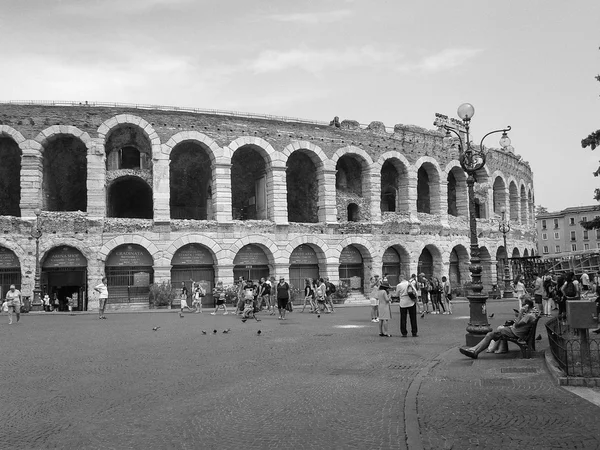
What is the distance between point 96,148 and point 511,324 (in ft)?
78.0

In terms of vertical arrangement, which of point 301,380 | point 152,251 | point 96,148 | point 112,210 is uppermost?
point 96,148

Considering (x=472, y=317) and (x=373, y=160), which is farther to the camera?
(x=373, y=160)

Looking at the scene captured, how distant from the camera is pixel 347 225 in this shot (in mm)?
34250

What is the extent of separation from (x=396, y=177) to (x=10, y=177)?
23.7 m

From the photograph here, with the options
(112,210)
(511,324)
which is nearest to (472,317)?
(511,324)

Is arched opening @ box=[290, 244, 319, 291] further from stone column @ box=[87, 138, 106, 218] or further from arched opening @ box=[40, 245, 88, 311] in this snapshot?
arched opening @ box=[40, 245, 88, 311]

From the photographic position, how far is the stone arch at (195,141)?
3033cm

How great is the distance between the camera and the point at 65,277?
96.4 ft

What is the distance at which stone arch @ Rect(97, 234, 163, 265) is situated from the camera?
28.7 meters

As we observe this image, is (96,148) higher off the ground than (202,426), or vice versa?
(96,148)

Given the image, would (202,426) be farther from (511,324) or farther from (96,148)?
(96,148)

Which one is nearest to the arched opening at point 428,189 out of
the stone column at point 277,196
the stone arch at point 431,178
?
the stone arch at point 431,178

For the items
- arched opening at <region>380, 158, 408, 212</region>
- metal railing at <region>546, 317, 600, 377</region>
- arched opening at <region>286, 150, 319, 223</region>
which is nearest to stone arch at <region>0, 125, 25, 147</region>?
arched opening at <region>286, 150, 319, 223</region>

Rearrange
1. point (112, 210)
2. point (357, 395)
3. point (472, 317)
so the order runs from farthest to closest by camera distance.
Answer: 1. point (112, 210)
2. point (472, 317)
3. point (357, 395)
